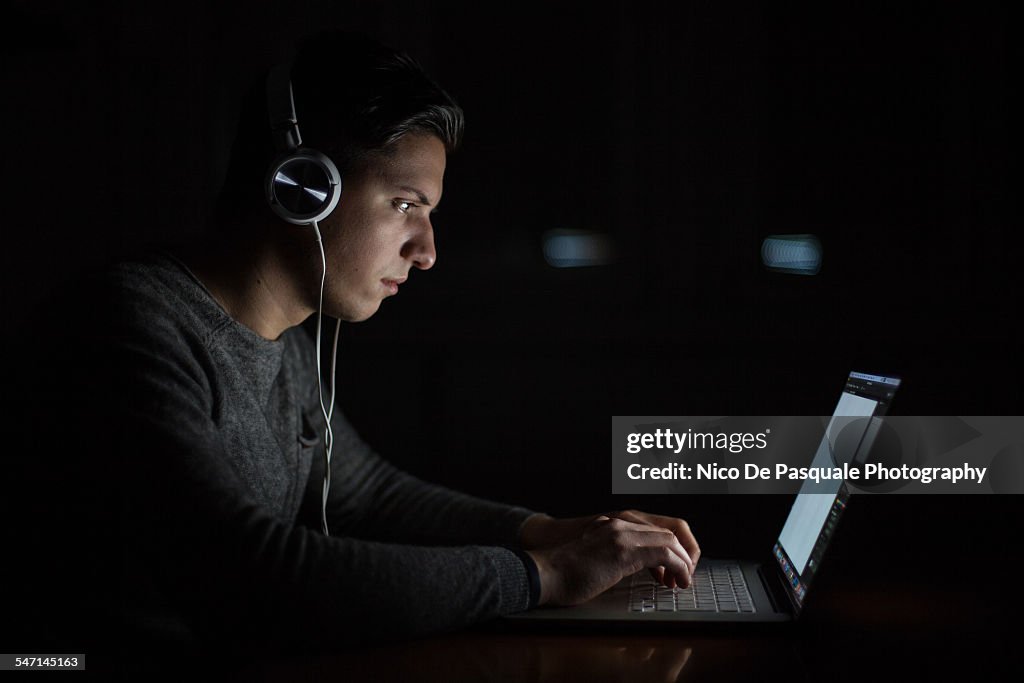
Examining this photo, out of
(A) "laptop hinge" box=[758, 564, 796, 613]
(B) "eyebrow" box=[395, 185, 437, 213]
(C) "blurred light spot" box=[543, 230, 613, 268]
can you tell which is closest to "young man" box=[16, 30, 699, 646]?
(B) "eyebrow" box=[395, 185, 437, 213]

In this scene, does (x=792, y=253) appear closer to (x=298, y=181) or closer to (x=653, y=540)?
(x=653, y=540)

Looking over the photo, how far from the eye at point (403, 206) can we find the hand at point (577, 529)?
50 centimetres

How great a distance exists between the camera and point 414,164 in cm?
114

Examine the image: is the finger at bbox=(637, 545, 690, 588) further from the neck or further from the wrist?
the neck

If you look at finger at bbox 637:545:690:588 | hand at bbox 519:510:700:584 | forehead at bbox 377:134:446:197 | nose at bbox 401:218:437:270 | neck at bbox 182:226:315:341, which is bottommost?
finger at bbox 637:545:690:588

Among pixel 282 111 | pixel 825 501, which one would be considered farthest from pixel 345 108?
pixel 825 501

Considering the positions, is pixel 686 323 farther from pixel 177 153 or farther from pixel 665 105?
pixel 177 153

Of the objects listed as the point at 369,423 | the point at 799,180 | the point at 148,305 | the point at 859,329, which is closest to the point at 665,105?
the point at 799,180

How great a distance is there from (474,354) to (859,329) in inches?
28.2

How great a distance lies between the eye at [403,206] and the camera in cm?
115

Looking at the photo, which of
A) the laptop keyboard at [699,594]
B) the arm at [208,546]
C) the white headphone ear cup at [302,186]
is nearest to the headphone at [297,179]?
the white headphone ear cup at [302,186]

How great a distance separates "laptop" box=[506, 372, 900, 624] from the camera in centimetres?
93

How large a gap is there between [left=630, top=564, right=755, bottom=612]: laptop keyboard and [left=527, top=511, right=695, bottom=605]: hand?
0.07ft

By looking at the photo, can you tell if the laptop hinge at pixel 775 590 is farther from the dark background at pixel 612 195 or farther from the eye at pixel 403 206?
the eye at pixel 403 206
